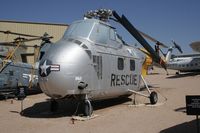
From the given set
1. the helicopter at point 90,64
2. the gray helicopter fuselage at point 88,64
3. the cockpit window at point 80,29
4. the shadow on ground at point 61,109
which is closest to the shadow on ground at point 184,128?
the helicopter at point 90,64

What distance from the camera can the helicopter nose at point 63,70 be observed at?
10.3m

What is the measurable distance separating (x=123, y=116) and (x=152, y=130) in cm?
261

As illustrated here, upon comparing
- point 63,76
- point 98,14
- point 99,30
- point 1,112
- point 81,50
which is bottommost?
point 1,112

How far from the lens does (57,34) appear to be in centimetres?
3650

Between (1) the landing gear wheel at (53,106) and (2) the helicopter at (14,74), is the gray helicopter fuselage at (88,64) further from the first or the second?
(2) the helicopter at (14,74)

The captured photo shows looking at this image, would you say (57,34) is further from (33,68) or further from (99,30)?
(99,30)

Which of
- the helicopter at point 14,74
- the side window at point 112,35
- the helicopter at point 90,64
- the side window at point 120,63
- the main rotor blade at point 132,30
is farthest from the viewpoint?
the helicopter at point 14,74

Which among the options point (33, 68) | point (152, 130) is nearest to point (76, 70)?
point (152, 130)

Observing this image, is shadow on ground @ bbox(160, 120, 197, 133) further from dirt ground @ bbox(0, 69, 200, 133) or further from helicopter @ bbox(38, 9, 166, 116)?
helicopter @ bbox(38, 9, 166, 116)

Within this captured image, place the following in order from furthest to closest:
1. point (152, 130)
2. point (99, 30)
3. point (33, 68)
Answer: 1. point (33, 68)
2. point (99, 30)
3. point (152, 130)

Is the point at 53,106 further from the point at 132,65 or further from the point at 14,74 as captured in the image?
the point at 14,74

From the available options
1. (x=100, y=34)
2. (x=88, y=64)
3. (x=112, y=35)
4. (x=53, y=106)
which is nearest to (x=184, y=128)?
(x=88, y=64)

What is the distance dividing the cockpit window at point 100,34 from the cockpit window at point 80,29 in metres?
0.21

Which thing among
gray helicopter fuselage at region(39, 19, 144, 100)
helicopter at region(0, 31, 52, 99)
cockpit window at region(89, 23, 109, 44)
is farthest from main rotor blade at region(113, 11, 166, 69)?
helicopter at region(0, 31, 52, 99)
